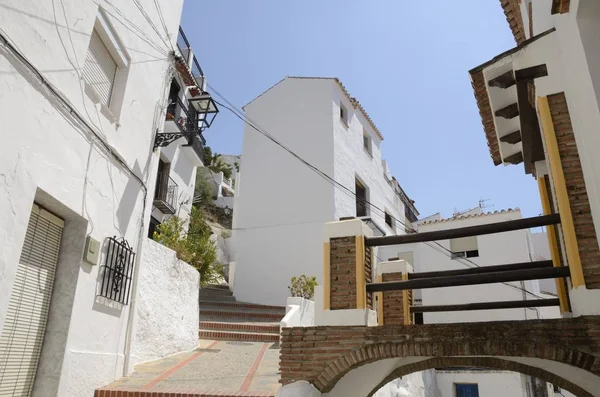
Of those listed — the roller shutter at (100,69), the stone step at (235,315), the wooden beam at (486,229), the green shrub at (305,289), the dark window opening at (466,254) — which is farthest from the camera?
the dark window opening at (466,254)

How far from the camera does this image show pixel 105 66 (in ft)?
21.3

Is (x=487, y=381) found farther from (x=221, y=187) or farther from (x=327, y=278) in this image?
(x=221, y=187)

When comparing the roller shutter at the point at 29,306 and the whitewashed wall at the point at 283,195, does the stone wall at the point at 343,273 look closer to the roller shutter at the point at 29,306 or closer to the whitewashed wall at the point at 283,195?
the roller shutter at the point at 29,306

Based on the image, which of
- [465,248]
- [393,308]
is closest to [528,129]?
[393,308]

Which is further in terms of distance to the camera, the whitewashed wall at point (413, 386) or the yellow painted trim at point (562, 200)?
the whitewashed wall at point (413, 386)

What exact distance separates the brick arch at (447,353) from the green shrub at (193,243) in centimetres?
605

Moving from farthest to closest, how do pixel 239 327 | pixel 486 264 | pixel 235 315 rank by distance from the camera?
pixel 486 264, pixel 235 315, pixel 239 327

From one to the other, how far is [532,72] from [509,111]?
1.29 metres

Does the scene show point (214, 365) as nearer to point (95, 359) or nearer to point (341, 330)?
point (95, 359)

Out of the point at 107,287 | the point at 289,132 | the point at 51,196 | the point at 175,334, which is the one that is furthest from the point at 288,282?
the point at 51,196

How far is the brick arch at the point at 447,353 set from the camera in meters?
3.36

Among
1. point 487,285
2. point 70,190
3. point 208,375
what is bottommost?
point 208,375

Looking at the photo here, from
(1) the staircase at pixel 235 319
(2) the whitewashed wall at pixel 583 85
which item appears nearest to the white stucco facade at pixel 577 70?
(2) the whitewashed wall at pixel 583 85

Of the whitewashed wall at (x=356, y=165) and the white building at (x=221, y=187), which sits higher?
the white building at (x=221, y=187)
